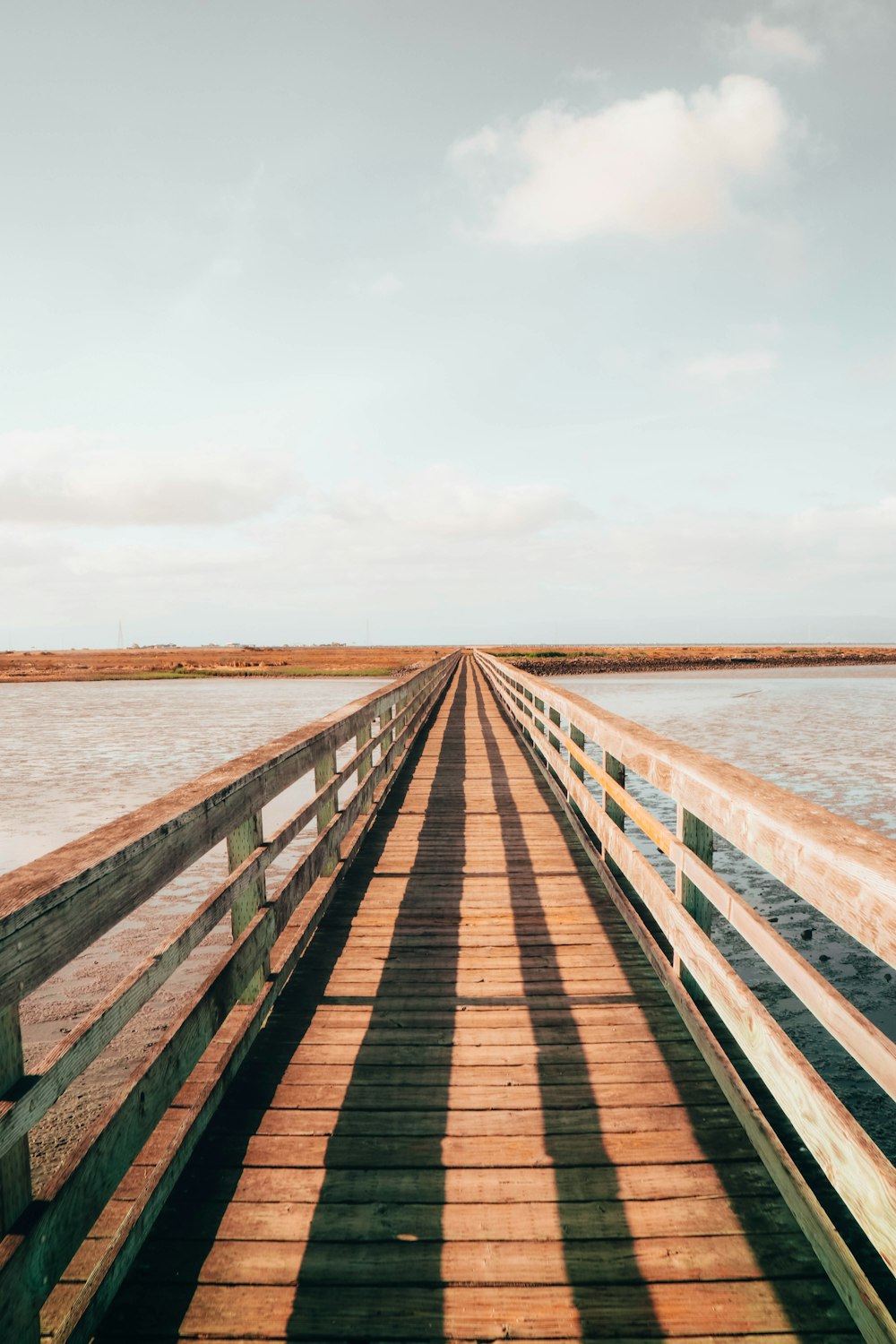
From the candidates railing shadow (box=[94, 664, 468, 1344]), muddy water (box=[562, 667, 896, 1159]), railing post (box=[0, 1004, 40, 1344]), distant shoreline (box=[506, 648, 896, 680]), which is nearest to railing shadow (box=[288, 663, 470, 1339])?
railing shadow (box=[94, 664, 468, 1344])

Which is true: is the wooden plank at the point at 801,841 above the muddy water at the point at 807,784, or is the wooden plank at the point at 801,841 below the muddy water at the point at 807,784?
above

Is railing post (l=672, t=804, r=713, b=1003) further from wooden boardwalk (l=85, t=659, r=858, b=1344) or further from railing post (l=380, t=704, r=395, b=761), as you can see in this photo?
railing post (l=380, t=704, r=395, b=761)

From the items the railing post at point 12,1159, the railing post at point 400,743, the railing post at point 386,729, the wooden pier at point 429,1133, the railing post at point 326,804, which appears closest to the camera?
the railing post at point 12,1159

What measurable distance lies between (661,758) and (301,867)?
2.07m

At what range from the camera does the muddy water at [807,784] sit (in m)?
4.96

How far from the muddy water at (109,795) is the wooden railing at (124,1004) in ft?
1.16

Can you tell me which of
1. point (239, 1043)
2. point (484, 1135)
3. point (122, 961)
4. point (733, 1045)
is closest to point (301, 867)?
point (239, 1043)

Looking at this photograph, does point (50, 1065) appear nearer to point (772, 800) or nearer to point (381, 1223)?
point (381, 1223)

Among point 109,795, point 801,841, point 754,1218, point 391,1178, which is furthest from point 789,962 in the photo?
point 109,795

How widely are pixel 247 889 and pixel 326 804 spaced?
176 cm

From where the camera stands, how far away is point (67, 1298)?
1.95m

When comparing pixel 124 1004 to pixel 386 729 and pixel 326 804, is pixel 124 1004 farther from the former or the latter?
pixel 386 729

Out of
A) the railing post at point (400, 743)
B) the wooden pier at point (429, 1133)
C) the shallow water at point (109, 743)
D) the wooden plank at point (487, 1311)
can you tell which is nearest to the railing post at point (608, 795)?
the wooden pier at point (429, 1133)

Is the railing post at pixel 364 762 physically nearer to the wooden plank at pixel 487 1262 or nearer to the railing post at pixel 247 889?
the railing post at pixel 247 889
